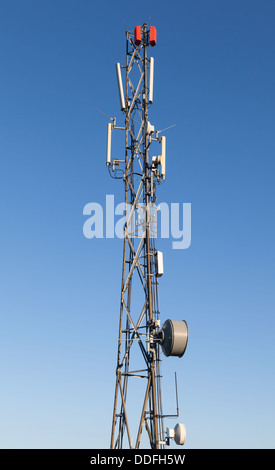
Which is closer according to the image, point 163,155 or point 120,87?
point 163,155

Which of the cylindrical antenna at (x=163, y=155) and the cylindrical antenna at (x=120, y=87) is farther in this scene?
the cylindrical antenna at (x=120, y=87)

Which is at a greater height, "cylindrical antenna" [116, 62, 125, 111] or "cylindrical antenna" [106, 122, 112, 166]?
"cylindrical antenna" [116, 62, 125, 111]

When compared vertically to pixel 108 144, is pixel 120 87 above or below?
above

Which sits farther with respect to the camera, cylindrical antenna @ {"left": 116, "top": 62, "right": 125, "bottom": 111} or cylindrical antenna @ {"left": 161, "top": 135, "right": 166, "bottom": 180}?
cylindrical antenna @ {"left": 116, "top": 62, "right": 125, "bottom": 111}

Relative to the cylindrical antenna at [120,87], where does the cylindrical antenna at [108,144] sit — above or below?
below

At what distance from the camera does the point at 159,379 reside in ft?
94.6

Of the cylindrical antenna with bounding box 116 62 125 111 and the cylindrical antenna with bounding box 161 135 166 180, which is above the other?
the cylindrical antenna with bounding box 116 62 125 111
